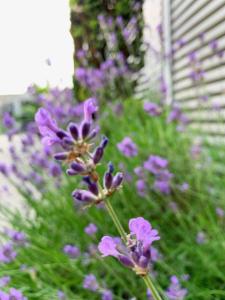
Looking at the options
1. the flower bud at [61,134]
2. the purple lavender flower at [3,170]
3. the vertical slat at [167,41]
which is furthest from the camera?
the vertical slat at [167,41]

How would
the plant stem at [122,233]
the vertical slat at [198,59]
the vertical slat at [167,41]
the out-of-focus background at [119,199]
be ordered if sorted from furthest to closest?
the vertical slat at [167,41]
the vertical slat at [198,59]
the out-of-focus background at [119,199]
the plant stem at [122,233]

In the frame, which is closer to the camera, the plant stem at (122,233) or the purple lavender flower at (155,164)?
the plant stem at (122,233)

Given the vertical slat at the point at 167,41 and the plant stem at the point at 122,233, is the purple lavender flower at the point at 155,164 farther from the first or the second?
the vertical slat at the point at 167,41

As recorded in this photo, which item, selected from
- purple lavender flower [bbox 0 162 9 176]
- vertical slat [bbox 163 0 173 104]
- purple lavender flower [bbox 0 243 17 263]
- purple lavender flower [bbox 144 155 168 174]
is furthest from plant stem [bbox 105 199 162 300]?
vertical slat [bbox 163 0 173 104]

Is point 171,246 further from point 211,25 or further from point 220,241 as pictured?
point 211,25

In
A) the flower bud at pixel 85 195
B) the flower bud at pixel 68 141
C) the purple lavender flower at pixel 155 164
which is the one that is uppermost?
the flower bud at pixel 68 141

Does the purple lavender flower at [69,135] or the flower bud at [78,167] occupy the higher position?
the purple lavender flower at [69,135]

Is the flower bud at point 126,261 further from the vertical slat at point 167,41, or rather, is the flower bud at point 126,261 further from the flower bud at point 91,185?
the vertical slat at point 167,41

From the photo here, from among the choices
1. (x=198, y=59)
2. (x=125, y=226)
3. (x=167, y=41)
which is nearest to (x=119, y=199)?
(x=125, y=226)

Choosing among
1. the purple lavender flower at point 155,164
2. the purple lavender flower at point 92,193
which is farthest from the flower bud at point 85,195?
the purple lavender flower at point 155,164
